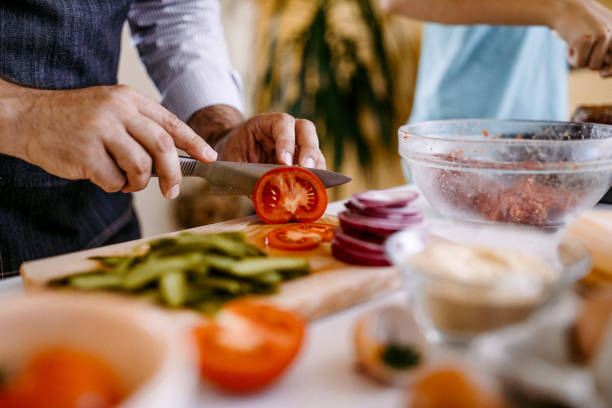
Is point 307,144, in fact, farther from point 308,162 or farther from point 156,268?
point 156,268

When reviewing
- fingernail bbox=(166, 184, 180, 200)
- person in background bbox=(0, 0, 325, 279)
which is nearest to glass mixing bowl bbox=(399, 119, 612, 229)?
person in background bbox=(0, 0, 325, 279)

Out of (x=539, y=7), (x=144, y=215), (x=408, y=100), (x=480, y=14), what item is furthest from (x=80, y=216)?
(x=408, y=100)

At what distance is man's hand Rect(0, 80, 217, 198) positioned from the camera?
1117mm

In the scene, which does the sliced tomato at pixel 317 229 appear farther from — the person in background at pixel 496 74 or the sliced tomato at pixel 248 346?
the person in background at pixel 496 74

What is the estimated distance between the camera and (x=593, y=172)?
4.09 ft

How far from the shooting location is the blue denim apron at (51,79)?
1.46m

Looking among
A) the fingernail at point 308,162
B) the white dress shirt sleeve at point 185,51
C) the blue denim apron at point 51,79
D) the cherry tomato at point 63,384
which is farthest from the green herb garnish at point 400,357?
the white dress shirt sleeve at point 185,51

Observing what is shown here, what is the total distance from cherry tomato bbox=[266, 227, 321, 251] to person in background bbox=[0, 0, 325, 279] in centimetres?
28

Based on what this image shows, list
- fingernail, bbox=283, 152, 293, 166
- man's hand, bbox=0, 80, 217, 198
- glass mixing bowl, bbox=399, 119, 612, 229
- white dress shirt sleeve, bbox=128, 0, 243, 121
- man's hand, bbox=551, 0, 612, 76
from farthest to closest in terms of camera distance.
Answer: white dress shirt sleeve, bbox=128, 0, 243, 121, man's hand, bbox=551, 0, 612, 76, fingernail, bbox=283, 152, 293, 166, glass mixing bowl, bbox=399, 119, 612, 229, man's hand, bbox=0, 80, 217, 198

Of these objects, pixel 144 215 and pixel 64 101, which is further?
pixel 144 215

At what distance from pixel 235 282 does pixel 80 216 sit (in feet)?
3.64

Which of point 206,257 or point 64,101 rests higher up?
point 64,101

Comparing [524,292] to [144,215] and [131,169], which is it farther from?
[144,215]

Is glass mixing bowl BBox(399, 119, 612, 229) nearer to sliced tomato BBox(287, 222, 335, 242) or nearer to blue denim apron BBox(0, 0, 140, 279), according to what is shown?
sliced tomato BBox(287, 222, 335, 242)
